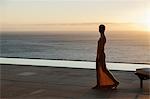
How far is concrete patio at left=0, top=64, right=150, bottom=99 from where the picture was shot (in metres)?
10.1

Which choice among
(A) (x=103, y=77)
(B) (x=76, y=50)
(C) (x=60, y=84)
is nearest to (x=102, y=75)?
(A) (x=103, y=77)

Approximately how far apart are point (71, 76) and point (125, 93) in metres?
3.02

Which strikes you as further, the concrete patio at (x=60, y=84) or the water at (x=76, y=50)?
the water at (x=76, y=50)

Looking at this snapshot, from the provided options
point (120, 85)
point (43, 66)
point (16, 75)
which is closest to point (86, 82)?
point (120, 85)

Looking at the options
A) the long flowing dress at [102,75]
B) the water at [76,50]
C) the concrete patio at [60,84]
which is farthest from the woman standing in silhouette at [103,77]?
the water at [76,50]

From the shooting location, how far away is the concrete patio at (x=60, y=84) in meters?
10.1

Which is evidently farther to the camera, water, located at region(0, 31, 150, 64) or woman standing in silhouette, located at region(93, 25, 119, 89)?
water, located at region(0, 31, 150, 64)

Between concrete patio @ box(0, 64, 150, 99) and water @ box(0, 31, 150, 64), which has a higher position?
concrete patio @ box(0, 64, 150, 99)

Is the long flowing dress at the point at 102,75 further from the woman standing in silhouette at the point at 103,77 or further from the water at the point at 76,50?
the water at the point at 76,50

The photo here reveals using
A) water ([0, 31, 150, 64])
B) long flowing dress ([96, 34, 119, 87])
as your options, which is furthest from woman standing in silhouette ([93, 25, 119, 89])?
water ([0, 31, 150, 64])

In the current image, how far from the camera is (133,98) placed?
32.1 feet

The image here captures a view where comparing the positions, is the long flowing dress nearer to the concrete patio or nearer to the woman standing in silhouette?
the woman standing in silhouette

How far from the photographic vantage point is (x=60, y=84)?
11625mm

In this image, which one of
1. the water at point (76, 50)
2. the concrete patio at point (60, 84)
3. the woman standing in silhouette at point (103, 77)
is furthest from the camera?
the water at point (76, 50)
